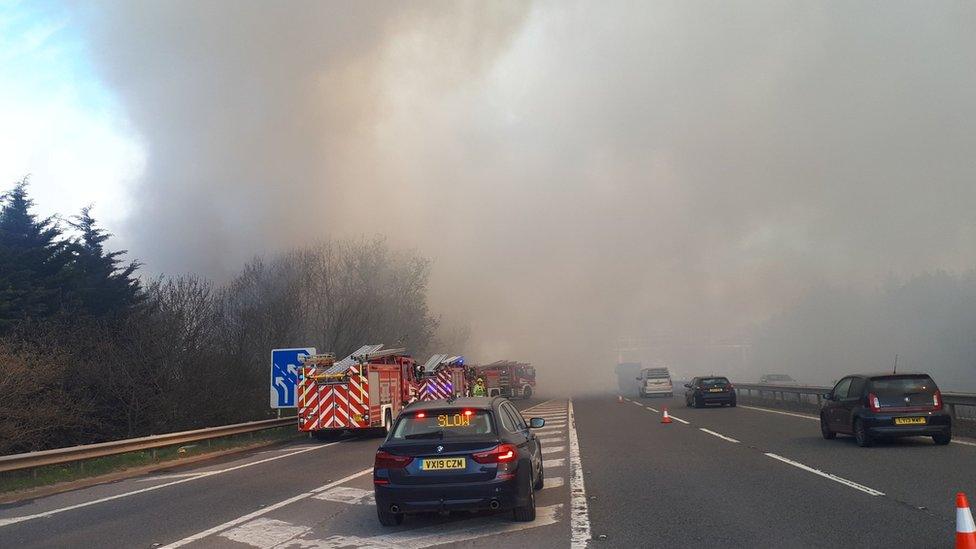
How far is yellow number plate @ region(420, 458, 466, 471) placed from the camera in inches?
319

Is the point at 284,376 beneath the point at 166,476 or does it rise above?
above

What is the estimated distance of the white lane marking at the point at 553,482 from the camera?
11.3m

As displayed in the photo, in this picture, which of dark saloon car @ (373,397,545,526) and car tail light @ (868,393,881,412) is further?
car tail light @ (868,393,881,412)

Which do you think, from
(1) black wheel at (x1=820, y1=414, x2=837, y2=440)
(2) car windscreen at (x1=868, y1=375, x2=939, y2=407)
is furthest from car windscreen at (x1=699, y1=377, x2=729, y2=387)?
(2) car windscreen at (x1=868, y1=375, x2=939, y2=407)

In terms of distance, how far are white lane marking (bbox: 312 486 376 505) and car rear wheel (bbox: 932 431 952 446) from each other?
37.8 feet

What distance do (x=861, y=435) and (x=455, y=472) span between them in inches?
420

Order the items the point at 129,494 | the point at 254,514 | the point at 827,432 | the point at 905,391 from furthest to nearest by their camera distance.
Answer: the point at 827,432 < the point at 905,391 < the point at 129,494 < the point at 254,514

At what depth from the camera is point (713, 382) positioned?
33.9 m

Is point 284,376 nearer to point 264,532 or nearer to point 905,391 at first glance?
point 264,532

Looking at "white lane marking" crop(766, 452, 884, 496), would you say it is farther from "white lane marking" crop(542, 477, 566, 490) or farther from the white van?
the white van

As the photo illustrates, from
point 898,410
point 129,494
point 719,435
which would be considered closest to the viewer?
point 129,494

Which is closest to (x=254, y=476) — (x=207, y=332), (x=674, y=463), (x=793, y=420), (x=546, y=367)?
(x=674, y=463)

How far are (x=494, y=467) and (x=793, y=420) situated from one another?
63.0 ft

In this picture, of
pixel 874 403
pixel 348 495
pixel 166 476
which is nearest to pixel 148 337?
pixel 166 476
